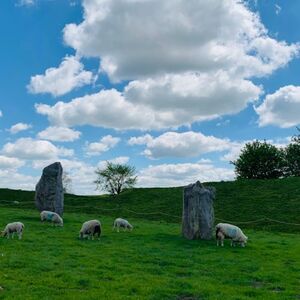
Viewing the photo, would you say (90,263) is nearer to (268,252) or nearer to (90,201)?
(268,252)

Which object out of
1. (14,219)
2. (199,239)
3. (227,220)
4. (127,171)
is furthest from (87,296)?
(127,171)

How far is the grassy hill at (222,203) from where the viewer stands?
50844mm

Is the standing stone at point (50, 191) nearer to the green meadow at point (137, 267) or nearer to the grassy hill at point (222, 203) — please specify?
the green meadow at point (137, 267)

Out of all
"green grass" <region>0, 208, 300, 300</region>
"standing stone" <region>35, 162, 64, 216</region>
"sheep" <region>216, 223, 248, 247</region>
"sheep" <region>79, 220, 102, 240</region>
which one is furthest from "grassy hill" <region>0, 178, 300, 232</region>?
"sheep" <region>79, 220, 102, 240</region>

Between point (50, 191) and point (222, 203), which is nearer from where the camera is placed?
point (50, 191)

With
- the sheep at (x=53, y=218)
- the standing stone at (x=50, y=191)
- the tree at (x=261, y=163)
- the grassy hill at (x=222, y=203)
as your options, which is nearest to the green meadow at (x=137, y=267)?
the sheep at (x=53, y=218)

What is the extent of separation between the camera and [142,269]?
19.0m

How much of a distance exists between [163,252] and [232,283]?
7030 millimetres

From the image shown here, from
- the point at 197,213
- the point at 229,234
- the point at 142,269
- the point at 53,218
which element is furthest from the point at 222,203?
the point at 142,269

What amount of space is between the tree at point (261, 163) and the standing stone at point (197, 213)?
206 feet

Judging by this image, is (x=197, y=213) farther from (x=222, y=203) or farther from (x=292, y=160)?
(x=292, y=160)

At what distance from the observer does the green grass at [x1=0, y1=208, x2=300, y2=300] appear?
1516 cm

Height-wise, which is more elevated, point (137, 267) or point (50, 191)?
point (50, 191)

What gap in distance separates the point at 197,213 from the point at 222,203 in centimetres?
2918
